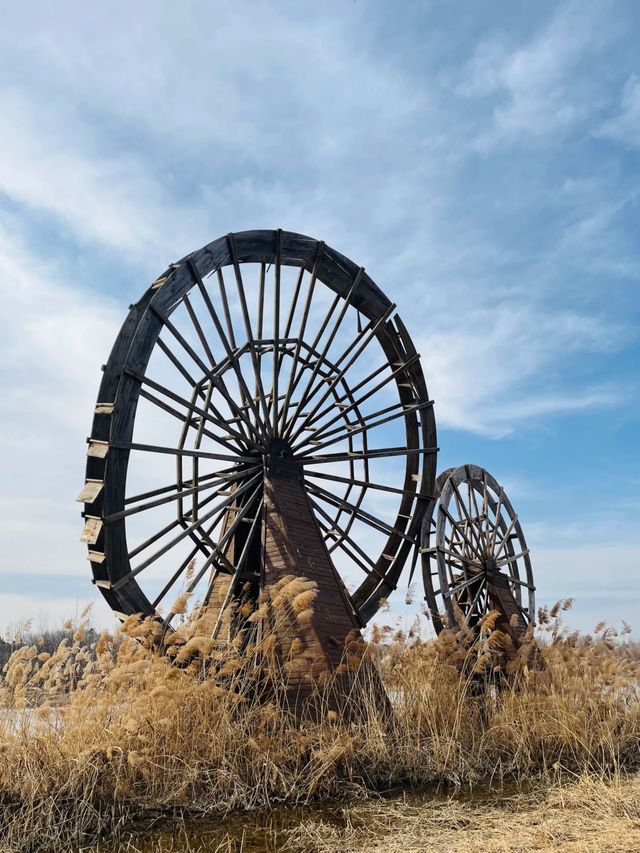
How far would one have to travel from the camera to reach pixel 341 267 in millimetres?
10219

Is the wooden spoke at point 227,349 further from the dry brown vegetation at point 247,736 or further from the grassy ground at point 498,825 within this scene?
the grassy ground at point 498,825

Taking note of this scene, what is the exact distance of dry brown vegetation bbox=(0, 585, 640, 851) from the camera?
15.6 feet

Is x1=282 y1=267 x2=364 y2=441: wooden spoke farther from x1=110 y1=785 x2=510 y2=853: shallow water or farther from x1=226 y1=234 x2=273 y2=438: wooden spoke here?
x1=110 y1=785 x2=510 y2=853: shallow water

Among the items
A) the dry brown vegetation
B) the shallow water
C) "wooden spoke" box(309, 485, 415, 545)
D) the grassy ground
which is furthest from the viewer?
"wooden spoke" box(309, 485, 415, 545)

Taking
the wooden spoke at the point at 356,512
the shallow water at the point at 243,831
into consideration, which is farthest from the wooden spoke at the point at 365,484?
the shallow water at the point at 243,831

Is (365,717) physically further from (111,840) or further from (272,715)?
(111,840)

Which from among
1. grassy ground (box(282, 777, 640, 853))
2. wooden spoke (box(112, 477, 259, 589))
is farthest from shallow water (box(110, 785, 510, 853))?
wooden spoke (box(112, 477, 259, 589))

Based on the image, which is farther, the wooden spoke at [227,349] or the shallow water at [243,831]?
the wooden spoke at [227,349]

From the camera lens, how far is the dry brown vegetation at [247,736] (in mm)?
4762

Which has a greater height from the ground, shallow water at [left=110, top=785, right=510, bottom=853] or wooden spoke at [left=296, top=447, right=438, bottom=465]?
wooden spoke at [left=296, top=447, right=438, bottom=465]

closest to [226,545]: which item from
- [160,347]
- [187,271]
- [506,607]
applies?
[160,347]

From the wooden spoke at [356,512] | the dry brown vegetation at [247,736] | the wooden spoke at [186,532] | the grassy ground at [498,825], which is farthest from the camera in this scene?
the wooden spoke at [356,512]

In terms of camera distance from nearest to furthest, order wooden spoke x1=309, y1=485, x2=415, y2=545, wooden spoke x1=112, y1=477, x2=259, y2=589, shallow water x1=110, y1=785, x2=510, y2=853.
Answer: shallow water x1=110, y1=785, x2=510, y2=853 → wooden spoke x1=112, y1=477, x2=259, y2=589 → wooden spoke x1=309, y1=485, x2=415, y2=545

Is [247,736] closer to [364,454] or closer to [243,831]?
[243,831]
